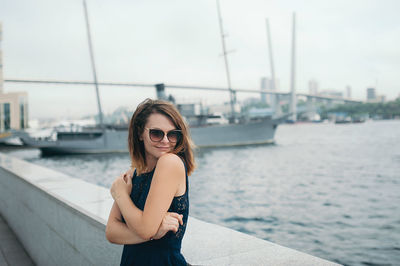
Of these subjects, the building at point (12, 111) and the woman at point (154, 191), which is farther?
the building at point (12, 111)

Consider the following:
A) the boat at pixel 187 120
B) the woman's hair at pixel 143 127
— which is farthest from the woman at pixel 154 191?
the boat at pixel 187 120

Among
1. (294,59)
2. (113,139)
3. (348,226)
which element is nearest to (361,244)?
(348,226)

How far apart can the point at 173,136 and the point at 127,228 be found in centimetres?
32

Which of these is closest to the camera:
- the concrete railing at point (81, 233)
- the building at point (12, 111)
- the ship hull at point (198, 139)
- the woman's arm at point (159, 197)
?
the woman's arm at point (159, 197)

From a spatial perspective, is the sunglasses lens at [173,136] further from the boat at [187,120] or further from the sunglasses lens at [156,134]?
the boat at [187,120]

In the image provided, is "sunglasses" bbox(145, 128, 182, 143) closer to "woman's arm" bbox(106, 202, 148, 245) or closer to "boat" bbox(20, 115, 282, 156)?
"woman's arm" bbox(106, 202, 148, 245)

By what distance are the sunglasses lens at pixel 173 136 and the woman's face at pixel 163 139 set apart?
0.01 m

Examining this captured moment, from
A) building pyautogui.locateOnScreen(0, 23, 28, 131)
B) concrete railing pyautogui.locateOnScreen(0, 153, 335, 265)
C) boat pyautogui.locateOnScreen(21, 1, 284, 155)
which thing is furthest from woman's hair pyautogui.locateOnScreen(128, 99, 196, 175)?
building pyautogui.locateOnScreen(0, 23, 28, 131)

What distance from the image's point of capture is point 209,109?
132ft

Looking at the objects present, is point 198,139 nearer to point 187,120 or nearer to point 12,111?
point 187,120

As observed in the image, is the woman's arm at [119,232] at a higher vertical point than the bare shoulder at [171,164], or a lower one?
lower

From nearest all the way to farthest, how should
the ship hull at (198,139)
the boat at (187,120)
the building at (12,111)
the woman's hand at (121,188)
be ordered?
the woman's hand at (121,188)
the ship hull at (198,139)
the boat at (187,120)
the building at (12,111)

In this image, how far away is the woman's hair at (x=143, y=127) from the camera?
1.26 m

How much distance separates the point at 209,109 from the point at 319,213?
105 feet
